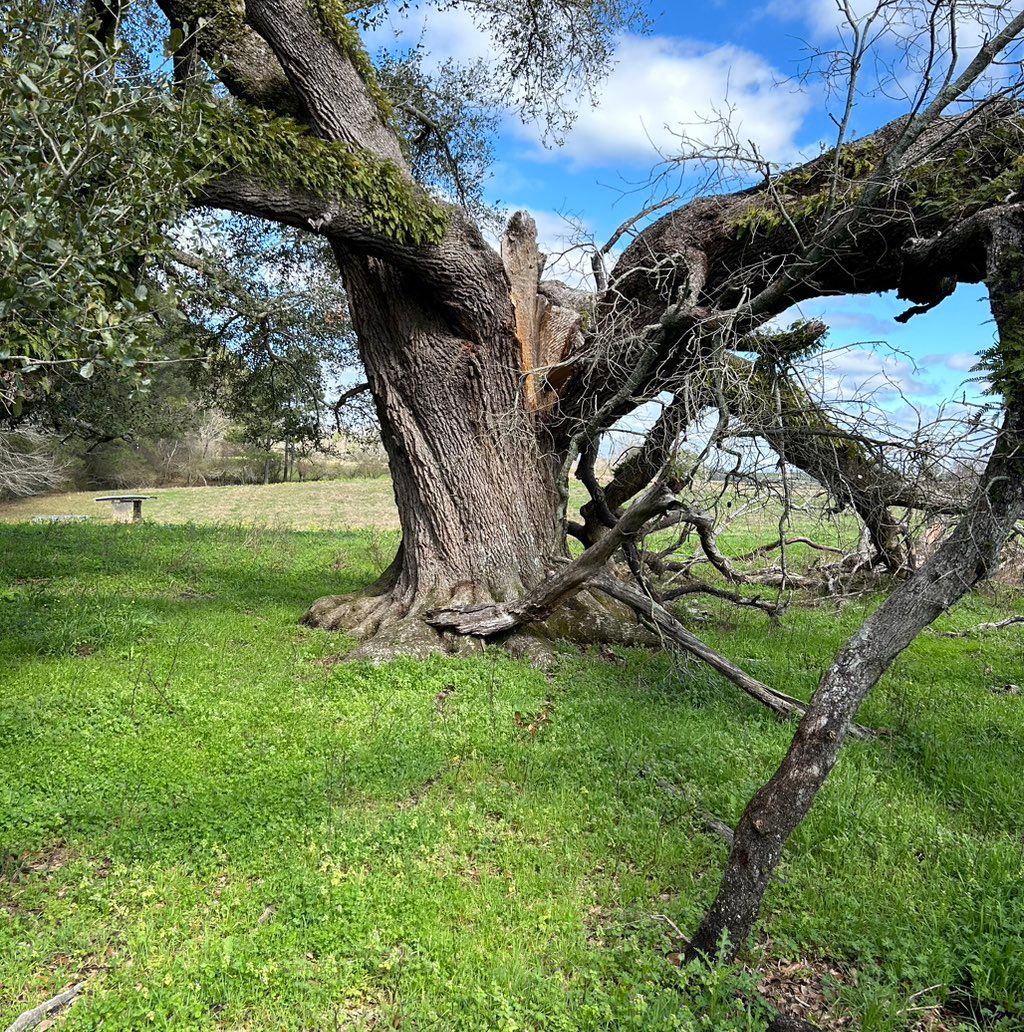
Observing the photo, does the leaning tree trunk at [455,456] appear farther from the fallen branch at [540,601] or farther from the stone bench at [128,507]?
the stone bench at [128,507]

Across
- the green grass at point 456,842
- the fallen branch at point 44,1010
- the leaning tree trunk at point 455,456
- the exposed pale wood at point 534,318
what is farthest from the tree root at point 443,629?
the fallen branch at point 44,1010

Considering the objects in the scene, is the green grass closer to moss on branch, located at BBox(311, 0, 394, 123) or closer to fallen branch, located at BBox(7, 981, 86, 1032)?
fallen branch, located at BBox(7, 981, 86, 1032)

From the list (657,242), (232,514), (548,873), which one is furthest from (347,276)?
(232,514)

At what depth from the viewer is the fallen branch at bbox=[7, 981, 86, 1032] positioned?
290cm

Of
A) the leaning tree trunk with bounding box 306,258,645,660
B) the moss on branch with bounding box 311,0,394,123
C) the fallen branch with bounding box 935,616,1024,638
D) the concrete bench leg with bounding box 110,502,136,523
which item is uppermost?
the moss on branch with bounding box 311,0,394,123

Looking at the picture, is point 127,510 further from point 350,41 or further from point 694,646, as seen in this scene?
point 694,646

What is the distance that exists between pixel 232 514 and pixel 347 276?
18.6 metres

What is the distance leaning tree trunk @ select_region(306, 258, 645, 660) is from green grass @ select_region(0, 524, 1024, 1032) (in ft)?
3.50

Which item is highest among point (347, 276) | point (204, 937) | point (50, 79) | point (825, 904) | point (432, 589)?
point (347, 276)

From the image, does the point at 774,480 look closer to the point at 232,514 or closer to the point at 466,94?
the point at 466,94

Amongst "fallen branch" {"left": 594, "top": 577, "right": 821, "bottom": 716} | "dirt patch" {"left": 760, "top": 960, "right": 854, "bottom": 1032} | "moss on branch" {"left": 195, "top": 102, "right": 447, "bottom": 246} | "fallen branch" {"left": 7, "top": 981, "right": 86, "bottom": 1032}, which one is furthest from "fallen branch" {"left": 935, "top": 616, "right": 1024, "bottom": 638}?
"fallen branch" {"left": 7, "top": 981, "right": 86, "bottom": 1032}

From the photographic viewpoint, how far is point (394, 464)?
8.47 meters

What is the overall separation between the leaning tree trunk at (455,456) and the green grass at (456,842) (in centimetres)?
107

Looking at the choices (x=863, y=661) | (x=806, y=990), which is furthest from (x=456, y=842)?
(x=863, y=661)
